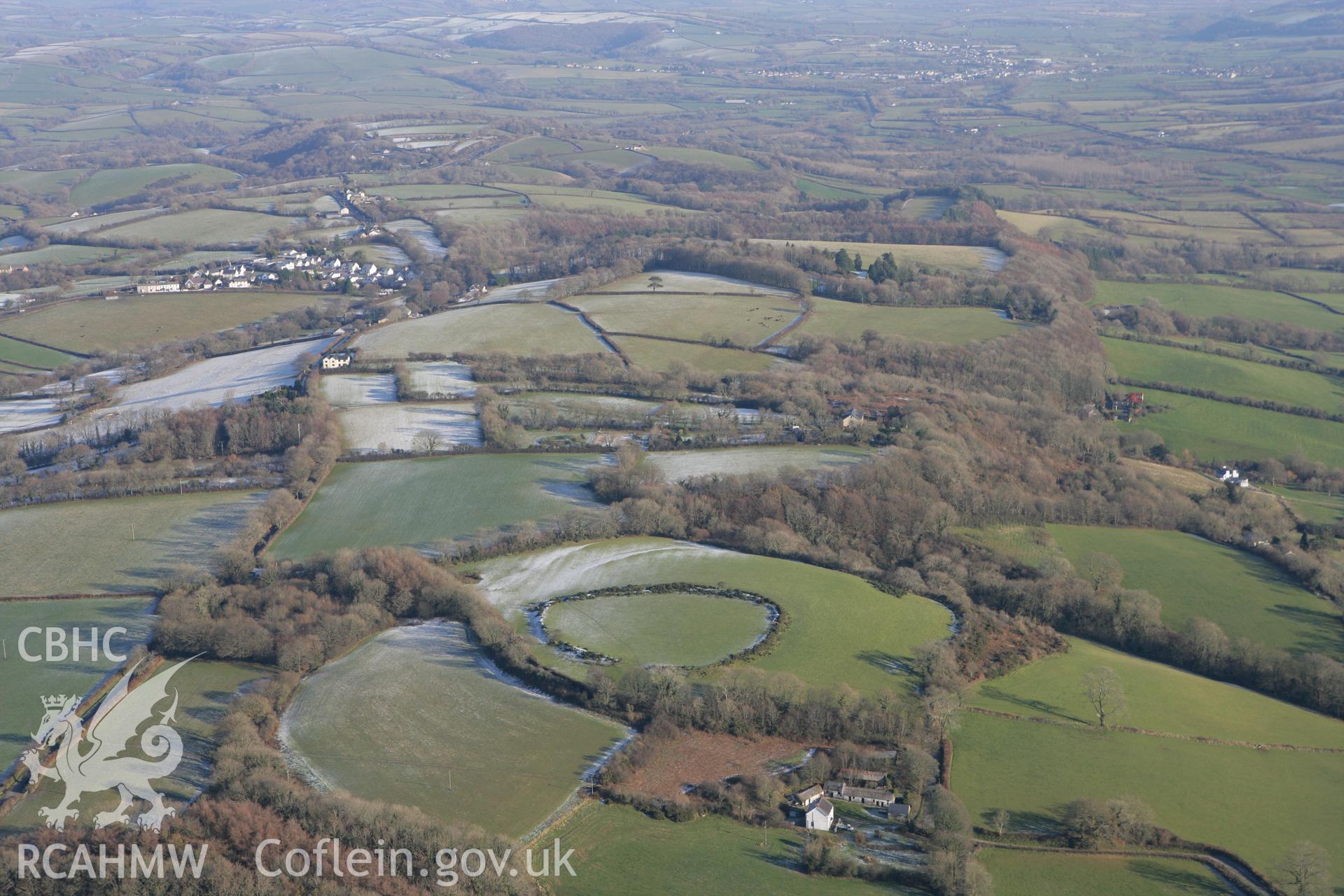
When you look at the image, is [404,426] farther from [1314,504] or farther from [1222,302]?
[1222,302]

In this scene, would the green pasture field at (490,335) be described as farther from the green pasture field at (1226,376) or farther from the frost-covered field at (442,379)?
the green pasture field at (1226,376)

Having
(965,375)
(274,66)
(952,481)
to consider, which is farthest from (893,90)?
(952,481)

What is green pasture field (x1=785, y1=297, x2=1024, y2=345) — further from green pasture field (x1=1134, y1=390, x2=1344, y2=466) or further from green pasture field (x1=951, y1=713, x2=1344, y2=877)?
green pasture field (x1=951, y1=713, x2=1344, y2=877)

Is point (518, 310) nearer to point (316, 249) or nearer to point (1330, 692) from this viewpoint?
point (316, 249)

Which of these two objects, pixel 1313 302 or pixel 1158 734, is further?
pixel 1313 302

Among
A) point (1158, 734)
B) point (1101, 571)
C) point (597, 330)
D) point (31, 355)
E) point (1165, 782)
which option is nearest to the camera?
point (1165, 782)
